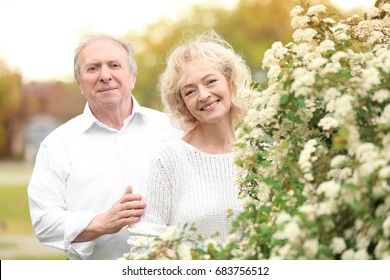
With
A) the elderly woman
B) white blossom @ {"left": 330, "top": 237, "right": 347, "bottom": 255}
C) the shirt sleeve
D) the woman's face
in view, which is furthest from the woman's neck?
white blossom @ {"left": 330, "top": 237, "right": 347, "bottom": 255}

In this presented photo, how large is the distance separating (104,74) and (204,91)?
83 centimetres

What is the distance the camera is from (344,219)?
2287 mm

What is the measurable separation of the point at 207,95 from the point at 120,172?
0.93m

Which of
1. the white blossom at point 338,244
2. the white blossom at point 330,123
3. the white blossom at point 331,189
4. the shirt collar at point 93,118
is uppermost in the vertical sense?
the shirt collar at point 93,118

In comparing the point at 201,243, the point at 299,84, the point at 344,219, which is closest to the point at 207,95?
the point at 201,243

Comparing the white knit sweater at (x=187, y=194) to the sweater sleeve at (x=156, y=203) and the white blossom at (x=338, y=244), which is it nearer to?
the sweater sleeve at (x=156, y=203)

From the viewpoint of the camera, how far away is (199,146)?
3826 mm

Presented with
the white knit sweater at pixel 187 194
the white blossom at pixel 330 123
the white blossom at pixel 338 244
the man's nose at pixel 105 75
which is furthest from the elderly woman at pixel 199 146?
the white blossom at pixel 338 244

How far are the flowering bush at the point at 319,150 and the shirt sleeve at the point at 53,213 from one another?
121cm

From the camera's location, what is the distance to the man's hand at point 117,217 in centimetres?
363

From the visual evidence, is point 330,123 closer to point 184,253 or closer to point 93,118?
point 184,253

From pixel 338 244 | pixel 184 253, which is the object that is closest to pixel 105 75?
Result: pixel 184 253

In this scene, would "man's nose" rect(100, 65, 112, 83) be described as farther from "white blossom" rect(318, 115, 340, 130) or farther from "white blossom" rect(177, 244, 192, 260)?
"white blossom" rect(318, 115, 340, 130)
